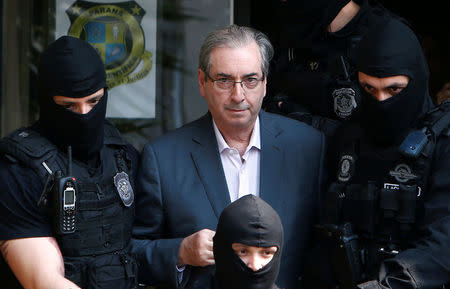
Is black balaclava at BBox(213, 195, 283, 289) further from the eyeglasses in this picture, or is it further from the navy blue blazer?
the eyeglasses

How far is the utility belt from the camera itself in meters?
3.00

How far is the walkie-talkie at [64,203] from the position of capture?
2.92m

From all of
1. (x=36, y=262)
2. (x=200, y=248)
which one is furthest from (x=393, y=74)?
(x=36, y=262)

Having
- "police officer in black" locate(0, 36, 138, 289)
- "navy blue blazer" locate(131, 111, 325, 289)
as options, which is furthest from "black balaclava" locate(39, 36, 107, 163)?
"navy blue blazer" locate(131, 111, 325, 289)

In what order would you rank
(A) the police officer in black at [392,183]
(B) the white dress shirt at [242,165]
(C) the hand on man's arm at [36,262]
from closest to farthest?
(A) the police officer in black at [392,183]
(C) the hand on man's arm at [36,262]
(B) the white dress shirt at [242,165]

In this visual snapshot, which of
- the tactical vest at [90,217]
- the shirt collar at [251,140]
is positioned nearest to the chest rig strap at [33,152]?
the tactical vest at [90,217]

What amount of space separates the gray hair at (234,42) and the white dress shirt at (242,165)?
12.6 inches

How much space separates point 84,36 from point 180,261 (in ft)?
7.80

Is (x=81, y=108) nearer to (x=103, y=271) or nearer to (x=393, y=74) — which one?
(x=103, y=271)

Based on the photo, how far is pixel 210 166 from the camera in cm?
328

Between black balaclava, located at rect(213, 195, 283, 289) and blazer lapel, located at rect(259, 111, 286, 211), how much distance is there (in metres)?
0.53

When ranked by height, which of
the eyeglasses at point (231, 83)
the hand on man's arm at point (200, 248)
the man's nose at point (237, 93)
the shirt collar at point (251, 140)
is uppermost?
the eyeglasses at point (231, 83)

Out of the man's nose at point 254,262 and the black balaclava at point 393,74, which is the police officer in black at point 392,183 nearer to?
the black balaclava at point 393,74

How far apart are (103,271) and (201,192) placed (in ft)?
1.86
